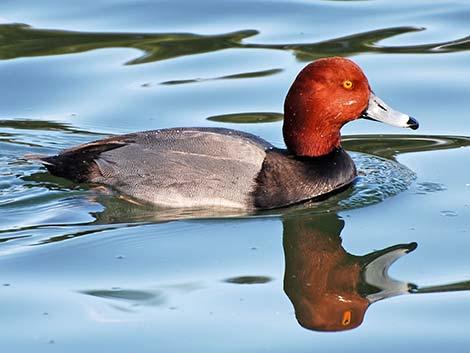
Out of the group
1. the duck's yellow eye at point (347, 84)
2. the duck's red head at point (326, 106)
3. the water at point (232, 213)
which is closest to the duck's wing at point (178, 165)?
the water at point (232, 213)

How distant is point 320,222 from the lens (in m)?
8.17

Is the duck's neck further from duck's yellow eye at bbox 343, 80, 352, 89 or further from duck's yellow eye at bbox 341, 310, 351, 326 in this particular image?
duck's yellow eye at bbox 341, 310, 351, 326

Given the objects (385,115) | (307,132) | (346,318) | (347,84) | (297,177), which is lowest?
(346,318)

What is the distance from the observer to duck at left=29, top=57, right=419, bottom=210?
827 centimetres

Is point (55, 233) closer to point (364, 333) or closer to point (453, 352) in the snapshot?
point (364, 333)

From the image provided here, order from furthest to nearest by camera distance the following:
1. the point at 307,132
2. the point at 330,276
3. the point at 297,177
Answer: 1. the point at 307,132
2. the point at 297,177
3. the point at 330,276

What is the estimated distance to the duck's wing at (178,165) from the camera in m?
8.26

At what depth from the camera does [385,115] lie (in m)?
8.63

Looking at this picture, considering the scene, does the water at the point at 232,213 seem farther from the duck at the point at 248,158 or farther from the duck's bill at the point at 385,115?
the duck's bill at the point at 385,115

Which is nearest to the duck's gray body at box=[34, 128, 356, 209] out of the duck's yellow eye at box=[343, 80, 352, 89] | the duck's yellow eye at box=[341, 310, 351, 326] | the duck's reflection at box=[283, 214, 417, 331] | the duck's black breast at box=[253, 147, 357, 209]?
the duck's black breast at box=[253, 147, 357, 209]

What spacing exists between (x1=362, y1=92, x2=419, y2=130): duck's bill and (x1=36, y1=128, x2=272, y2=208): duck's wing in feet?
2.58

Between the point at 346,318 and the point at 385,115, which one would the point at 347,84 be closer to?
the point at 385,115

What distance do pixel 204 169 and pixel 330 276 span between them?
1.45m

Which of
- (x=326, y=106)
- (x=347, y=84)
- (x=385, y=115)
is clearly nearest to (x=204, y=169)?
(x=326, y=106)
